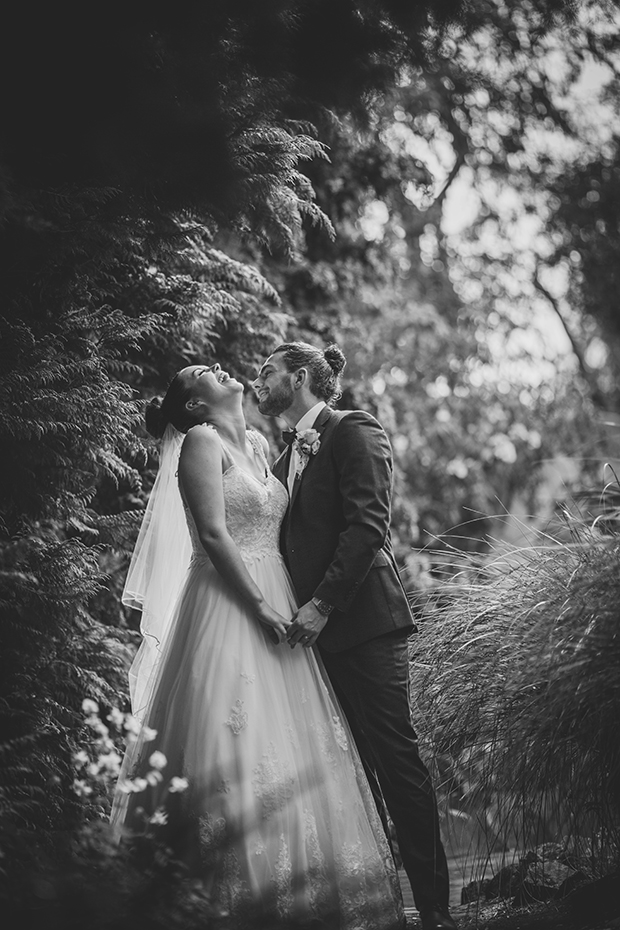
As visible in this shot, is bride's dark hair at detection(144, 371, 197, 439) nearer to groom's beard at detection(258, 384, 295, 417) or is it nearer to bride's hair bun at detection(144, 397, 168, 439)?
bride's hair bun at detection(144, 397, 168, 439)

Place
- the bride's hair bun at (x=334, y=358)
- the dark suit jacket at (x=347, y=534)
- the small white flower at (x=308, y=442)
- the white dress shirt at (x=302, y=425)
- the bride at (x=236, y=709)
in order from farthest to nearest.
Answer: the bride's hair bun at (x=334, y=358) → the white dress shirt at (x=302, y=425) → the small white flower at (x=308, y=442) → the dark suit jacket at (x=347, y=534) → the bride at (x=236, y=709)

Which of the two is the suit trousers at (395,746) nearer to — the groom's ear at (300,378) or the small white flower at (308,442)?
the small white flower at (308,442)

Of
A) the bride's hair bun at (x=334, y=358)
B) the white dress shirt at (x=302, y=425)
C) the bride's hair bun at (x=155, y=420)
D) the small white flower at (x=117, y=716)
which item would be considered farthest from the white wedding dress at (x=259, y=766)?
the bride's hair bun at (x=334, y=358)

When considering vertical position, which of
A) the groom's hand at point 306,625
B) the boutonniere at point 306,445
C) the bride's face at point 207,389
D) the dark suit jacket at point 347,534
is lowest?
the groom's hand at point 306,625

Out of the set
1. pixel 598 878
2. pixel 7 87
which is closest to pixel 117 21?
pixel 7 87

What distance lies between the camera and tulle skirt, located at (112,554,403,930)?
2.88 meters

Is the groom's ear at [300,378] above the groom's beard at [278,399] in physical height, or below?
above

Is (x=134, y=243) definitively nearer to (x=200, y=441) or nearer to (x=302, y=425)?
(x=200, y=441)

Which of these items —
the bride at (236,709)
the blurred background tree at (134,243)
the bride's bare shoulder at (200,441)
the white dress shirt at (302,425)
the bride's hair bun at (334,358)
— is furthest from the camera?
the bride's hair bun at (334,358)

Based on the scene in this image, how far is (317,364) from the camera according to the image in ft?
12.0

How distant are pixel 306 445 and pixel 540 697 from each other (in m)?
1.29

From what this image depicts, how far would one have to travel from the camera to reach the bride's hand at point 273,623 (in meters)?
3.22

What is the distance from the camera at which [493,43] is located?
323 inches

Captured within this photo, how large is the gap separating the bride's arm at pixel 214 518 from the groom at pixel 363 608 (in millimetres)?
157
